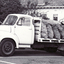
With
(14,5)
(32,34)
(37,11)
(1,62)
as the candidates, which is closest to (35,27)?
(32,34)

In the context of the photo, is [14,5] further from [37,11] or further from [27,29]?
[27,29]

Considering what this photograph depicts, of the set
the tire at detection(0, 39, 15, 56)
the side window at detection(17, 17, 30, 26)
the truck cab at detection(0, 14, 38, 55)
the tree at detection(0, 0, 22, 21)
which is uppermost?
the tree at detection(0, 0, 22, 21)

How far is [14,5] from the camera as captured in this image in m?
23.8

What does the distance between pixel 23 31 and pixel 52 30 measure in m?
1.45

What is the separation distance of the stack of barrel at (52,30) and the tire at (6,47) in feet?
5.12

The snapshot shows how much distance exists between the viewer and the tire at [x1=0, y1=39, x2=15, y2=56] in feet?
43.8

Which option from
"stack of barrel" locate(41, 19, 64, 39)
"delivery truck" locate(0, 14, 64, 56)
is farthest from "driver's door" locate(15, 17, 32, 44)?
"stack of barrel" locate(41, 19, 64, 39)

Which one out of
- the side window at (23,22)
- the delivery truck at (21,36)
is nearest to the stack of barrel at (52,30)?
the delivery truck at (21,36)

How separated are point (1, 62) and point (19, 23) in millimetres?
2851

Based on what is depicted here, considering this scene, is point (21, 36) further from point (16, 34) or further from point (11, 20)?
point (11, 20)

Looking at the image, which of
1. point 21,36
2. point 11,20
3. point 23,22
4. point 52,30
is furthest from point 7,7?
point 21,36

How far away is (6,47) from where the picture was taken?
1346cm

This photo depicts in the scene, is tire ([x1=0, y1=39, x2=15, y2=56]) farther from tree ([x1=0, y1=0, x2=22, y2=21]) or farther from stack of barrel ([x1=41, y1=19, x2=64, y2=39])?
tree ([x1=0, y1=0, x2=22, y2=21])

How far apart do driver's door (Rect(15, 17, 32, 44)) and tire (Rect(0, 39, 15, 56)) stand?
51cm
